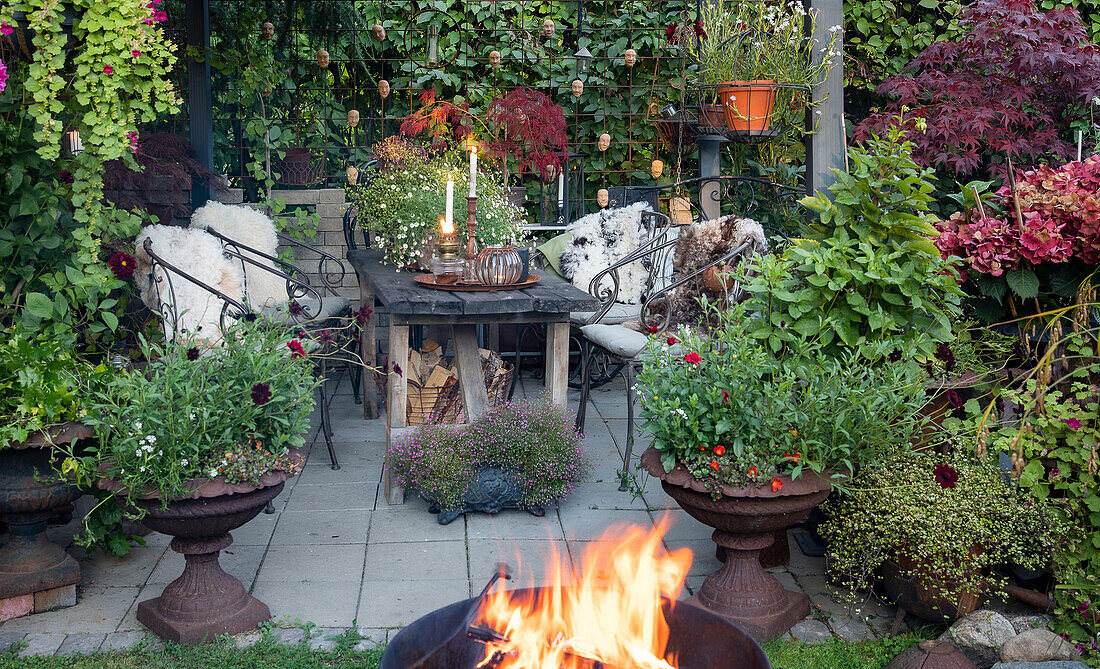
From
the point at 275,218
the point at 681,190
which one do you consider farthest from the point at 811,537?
the point at 275,218

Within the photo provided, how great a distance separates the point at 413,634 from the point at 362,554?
1391mm

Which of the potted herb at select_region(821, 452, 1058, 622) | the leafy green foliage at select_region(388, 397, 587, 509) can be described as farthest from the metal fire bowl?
the leafy green foliage at select_region(388, 397, 587, 509)

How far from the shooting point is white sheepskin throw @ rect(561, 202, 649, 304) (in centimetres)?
508

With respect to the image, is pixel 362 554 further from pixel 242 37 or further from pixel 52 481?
pixel 242 37

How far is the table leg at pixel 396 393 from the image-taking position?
3.47 metres

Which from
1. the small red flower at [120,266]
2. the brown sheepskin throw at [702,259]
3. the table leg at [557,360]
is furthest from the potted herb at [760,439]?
the small red flower at [120,266]

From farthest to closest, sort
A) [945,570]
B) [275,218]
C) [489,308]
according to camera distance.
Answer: [275,218], [489,308], [945,570]

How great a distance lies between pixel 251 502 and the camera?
250cm

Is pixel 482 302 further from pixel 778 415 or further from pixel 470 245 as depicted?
pixel 778 415

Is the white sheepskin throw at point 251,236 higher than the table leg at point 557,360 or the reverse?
higher

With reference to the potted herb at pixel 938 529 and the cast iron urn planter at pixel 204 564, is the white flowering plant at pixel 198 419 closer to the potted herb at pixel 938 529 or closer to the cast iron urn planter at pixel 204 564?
the cast iron urn planter at pixel 204 564

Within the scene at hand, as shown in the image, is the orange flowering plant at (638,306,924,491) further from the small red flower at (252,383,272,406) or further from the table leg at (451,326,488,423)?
the table leg at (451,326,488,423)

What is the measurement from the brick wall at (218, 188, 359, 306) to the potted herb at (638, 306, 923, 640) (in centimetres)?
350

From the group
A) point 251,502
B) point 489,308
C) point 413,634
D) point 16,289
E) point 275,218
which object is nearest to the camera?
point 413,634
